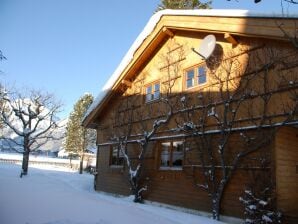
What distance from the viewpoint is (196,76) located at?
1216cm

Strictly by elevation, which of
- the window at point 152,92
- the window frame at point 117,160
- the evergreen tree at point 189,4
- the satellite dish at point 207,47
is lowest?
the window frame at point 117,160

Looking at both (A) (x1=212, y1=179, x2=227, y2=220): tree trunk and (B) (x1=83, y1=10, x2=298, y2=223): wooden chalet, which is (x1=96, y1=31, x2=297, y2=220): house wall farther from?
(A) (x1=212, y1=179, x2=227, y2=220): tree trunk

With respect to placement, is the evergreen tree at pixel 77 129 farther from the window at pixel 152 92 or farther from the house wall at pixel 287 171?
the house wall at pixel 287 171

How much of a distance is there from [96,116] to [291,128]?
11.3 metres

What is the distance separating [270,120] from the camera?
8.87 meters

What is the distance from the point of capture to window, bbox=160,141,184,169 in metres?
12.2

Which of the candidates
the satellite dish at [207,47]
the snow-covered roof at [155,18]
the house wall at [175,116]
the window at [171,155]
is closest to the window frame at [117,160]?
the house wall at [175,116]

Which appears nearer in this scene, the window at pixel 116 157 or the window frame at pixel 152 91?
the window frame at pixel 152 91

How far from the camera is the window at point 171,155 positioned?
12.2 metres

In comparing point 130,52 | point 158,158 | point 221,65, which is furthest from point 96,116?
point 221,65

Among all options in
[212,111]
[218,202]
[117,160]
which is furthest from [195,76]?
[117,160]

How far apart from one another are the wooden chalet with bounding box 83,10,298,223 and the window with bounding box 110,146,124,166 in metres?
0.39

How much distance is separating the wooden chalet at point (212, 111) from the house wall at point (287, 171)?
27 mm

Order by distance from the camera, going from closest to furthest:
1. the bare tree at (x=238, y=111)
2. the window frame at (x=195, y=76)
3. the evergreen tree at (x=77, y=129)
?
the bare tree at (x=238, y=111)
the window frame at (x=195, y=76)
the evergreen tree at (x=77, y=129)
